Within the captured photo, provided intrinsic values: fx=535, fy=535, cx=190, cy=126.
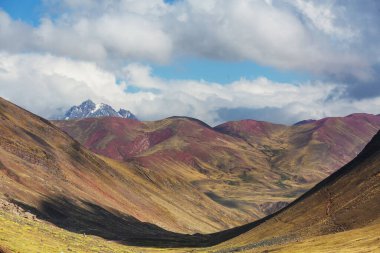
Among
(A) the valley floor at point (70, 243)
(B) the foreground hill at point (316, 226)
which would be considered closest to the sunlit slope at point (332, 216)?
(B) the foreground hill at point (316, 226)

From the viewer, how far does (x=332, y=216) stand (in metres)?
128

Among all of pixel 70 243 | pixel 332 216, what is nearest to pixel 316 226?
pixel 332 216

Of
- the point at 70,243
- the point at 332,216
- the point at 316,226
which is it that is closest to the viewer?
the point at 70,243

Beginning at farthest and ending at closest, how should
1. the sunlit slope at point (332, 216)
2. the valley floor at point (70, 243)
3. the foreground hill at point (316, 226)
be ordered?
the sunlit slope at point (332, 216) < the foreground hill at point (316, 226) < the valley floor at point (70, 243)

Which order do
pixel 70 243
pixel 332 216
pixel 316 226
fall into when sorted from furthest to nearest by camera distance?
pixel 332 216 < pixel 316 226 < pixel 70 243

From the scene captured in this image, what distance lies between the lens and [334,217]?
12712 centimetres

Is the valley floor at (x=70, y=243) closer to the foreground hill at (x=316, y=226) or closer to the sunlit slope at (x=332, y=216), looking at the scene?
the foreground hill at (x=316, y=226)

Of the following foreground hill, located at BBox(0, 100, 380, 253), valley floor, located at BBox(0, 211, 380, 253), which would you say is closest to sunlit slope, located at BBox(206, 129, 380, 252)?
foreground hill, located at BBox(0, 100, 380, 253)

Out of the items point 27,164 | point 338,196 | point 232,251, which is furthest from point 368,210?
point 27,164

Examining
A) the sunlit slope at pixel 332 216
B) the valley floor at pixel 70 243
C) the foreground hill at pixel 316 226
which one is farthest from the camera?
the sunlit slope at pixel 332 216

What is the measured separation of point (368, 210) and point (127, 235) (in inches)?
3005

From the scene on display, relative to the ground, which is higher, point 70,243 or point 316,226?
point 316,226

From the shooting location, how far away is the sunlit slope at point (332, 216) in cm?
10634

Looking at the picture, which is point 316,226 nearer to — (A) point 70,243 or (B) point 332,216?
(B) point 332,216
